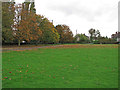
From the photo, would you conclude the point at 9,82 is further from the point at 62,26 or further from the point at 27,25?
the point at 62,26

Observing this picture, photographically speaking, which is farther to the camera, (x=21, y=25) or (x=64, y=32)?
(x=64, y=32)

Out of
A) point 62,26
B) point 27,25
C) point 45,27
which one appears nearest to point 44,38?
point 45,27

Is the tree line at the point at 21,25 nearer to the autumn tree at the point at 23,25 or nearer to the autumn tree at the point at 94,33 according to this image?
the autumn tree at the point at 23,25

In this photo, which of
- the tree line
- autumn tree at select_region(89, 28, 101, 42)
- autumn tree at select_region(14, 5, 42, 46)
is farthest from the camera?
autumn tree at select_region(89, 28, 101, 42)

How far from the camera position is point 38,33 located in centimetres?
4269

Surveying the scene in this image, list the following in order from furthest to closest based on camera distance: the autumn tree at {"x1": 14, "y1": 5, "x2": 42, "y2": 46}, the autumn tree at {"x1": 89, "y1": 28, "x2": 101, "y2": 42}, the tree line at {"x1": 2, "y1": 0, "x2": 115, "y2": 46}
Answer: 1. the autumn tree at {"x1": 89, "y1": 28, "x2": 101, "y2": 42}
2. the autumn tree at {"x1": 14, "y1": 5, "x2": 42, "y2": 46}
3. the tree line at {"x1": 2, "y1": 0, "x2": 115, "y2": 46}

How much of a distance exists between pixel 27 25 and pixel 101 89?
3523 cm

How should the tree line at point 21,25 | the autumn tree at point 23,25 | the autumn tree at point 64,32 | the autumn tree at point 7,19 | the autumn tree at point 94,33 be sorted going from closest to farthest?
the autumn tree at point 7,19 < the tree line at point 21,25 < the autumn tree at point 23,25 < the autumn tree at point 64,32 < the autumn tree at point 94,33

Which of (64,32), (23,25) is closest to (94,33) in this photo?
(64,32)

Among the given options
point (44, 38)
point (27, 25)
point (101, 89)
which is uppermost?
point (27, 25)

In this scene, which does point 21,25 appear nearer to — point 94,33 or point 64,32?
point 64,32

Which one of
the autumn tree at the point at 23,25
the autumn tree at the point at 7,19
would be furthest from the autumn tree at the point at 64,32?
the autumn tree at the point at 7,19

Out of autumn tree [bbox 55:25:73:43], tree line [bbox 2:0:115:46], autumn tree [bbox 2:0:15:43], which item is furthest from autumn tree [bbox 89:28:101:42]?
autumn tree [bbox 2:0:15:43]

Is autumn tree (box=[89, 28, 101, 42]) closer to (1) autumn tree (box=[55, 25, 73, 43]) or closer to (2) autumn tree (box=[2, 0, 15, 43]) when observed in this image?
(1) autumn tree (box=[55, 25, 73, 43])
